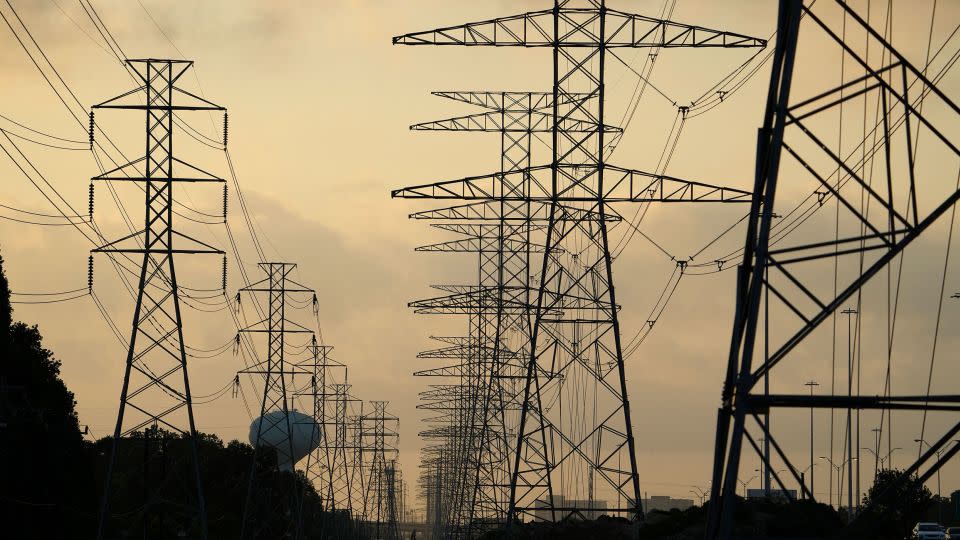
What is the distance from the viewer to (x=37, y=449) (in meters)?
69.7

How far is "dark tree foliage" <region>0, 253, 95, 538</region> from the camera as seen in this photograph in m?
65.2

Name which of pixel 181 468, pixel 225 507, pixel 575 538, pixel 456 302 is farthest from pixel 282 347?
pixel 181 468

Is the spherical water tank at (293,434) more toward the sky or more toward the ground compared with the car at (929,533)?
more toward the sky

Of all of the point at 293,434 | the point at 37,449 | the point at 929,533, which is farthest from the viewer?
the point at 293,434

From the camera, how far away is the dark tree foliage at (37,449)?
214ft

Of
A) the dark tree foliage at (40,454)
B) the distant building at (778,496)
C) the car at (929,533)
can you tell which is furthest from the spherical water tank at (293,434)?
the car at (929,533)

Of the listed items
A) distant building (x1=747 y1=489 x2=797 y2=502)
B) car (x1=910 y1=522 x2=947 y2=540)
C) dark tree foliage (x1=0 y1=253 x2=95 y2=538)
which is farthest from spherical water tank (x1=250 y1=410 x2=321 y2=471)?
car (x1=910 y1=522 x2=947 y2=540)

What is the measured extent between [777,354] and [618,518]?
41.2 m

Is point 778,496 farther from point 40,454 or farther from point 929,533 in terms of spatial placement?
point 40,454

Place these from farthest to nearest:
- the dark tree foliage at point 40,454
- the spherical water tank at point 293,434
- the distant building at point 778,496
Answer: the spherical water tank at point 293,434 → the dark tree foliage at point 40,454 → the distant building at point 778,496

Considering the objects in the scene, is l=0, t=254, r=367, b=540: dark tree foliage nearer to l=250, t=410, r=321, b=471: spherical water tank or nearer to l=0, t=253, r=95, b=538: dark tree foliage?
l=0, t=253, r=95, b=538: dark tree foliage

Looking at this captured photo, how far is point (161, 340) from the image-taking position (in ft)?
150

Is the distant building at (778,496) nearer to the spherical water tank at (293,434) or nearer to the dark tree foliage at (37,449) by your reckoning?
the dark tree foliage at (37,449)

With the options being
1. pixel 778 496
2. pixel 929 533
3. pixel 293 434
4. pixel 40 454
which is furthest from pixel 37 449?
pixel 293 434
